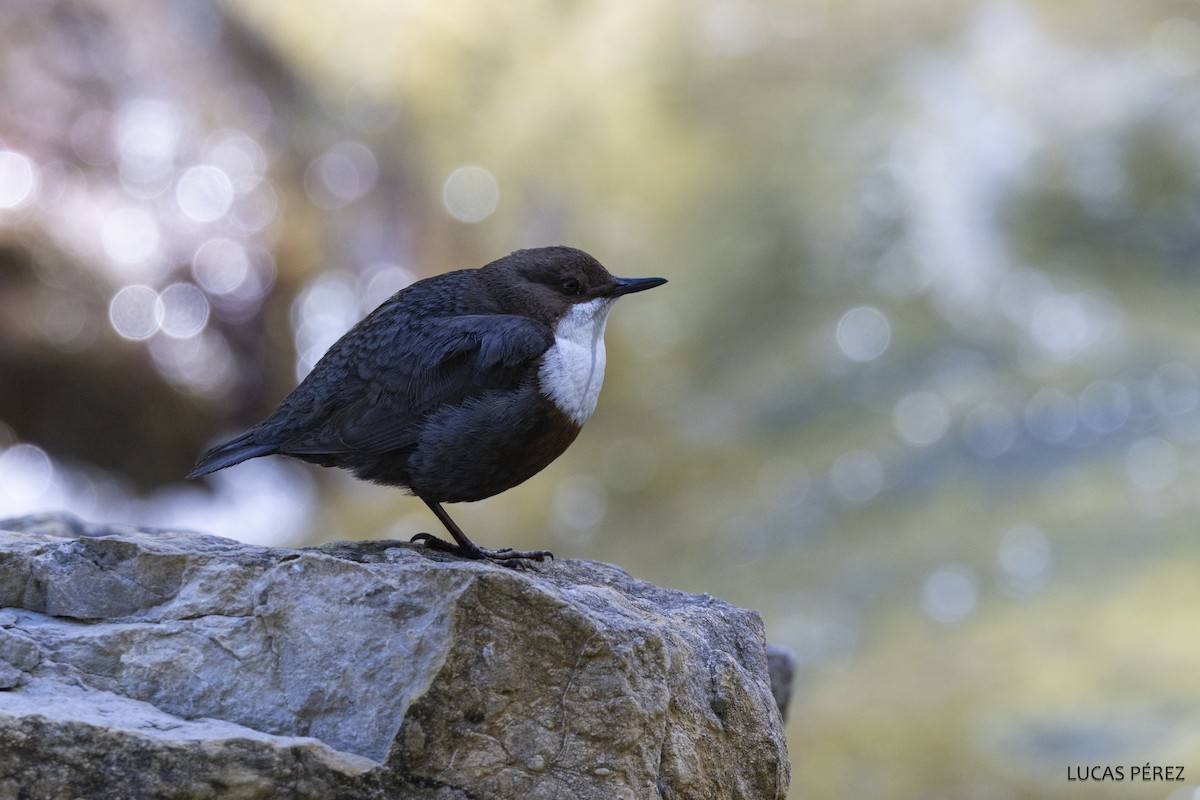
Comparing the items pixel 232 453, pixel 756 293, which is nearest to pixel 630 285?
pixel 232 453

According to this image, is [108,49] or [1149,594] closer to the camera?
[1149,594]

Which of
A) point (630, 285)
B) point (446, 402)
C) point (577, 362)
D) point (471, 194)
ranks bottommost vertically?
point (446, 402)

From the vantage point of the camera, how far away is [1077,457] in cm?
850

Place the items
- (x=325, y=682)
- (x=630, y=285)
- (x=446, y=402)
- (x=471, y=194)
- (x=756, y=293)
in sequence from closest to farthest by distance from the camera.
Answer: (x=325, y=682), (x=446, y=402), (x=630, y=285), (x=756, y=293), (x=471, y=194)

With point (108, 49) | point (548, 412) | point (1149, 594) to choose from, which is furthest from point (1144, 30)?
point (548, 412)

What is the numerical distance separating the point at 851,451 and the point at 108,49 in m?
6.44

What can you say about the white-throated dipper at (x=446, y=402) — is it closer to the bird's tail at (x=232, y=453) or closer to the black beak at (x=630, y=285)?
the bird's tail at (x=232, y=453)

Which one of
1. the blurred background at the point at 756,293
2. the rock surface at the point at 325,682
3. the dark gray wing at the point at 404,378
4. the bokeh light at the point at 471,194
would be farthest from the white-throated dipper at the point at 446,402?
the bokeh light at the point at 471,194

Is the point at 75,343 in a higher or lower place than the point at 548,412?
higher

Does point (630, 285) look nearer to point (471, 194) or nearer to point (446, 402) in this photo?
point (446, 402)

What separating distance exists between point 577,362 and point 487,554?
0.63 metres

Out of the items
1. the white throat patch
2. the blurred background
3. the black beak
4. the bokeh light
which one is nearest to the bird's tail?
the white throat patch

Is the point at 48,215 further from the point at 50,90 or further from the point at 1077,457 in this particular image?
the point at 1077,457

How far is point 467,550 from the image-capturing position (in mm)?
3660
